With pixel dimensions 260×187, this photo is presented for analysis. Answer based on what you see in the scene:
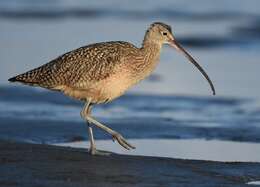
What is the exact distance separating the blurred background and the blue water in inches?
0.6

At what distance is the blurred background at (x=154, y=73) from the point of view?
1360cm

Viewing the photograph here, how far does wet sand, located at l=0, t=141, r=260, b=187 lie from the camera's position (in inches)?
385

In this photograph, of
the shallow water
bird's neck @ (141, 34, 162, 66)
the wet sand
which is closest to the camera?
the wet sand

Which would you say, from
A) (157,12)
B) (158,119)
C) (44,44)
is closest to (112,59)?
(158,119)

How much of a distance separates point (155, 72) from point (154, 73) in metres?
0.10

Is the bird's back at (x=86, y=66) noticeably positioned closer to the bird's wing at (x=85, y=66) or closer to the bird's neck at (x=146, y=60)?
the bird's wing at (x=85, y=66)

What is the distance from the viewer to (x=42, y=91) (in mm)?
16422

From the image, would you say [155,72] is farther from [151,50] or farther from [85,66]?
[85,66]

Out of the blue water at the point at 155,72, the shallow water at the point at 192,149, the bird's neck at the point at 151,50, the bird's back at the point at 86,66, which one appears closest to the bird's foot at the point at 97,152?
the shallow water at the point at 192,149

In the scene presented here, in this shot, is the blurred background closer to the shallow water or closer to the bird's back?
the shallow water

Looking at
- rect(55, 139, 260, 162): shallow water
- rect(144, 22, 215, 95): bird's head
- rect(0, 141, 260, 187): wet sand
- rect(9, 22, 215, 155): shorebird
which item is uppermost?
rect(144, 22, 215, 95): bird's head

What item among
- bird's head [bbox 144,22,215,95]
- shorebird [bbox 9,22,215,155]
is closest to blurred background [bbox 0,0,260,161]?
shorebird [bbox 9,22,215,155]

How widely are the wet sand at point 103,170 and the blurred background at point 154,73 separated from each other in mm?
1372

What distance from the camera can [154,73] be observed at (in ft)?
58.7
